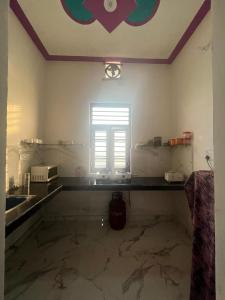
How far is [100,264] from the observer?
187cm

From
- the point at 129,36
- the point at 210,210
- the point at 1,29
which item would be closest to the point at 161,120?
the point at 129,36

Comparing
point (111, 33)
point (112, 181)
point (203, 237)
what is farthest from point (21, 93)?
point (203, 237)

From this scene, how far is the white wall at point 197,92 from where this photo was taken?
196 cm

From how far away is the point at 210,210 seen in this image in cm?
111

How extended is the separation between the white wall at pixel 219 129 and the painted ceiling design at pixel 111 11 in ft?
5.18

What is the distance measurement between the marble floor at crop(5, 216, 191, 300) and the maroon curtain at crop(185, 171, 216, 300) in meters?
0.45

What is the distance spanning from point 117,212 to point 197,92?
76.4 inches

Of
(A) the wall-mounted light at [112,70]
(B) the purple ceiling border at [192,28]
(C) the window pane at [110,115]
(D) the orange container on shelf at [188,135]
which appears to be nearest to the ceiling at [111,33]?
(B) the purple ceiling border at [192,28]

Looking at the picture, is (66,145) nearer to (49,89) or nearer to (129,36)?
(49,89)

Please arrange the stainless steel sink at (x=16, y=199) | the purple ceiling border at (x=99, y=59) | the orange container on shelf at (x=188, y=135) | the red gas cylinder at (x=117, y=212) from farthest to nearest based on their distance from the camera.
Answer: the purple ceiling border at (x=99, y=59), the red gas cylinder at (x=117, y=212), the orange container on shelf at (x=188, y=135), the stainless steel sink at (x=16, y=199)

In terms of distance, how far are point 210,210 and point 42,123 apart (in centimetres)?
261

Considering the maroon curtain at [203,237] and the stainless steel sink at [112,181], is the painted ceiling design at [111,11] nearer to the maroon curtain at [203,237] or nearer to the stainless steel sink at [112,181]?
the maroon curtain at [203,237]

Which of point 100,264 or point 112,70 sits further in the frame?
point 112,70

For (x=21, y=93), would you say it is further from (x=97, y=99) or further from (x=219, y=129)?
(x=219, y=129)
